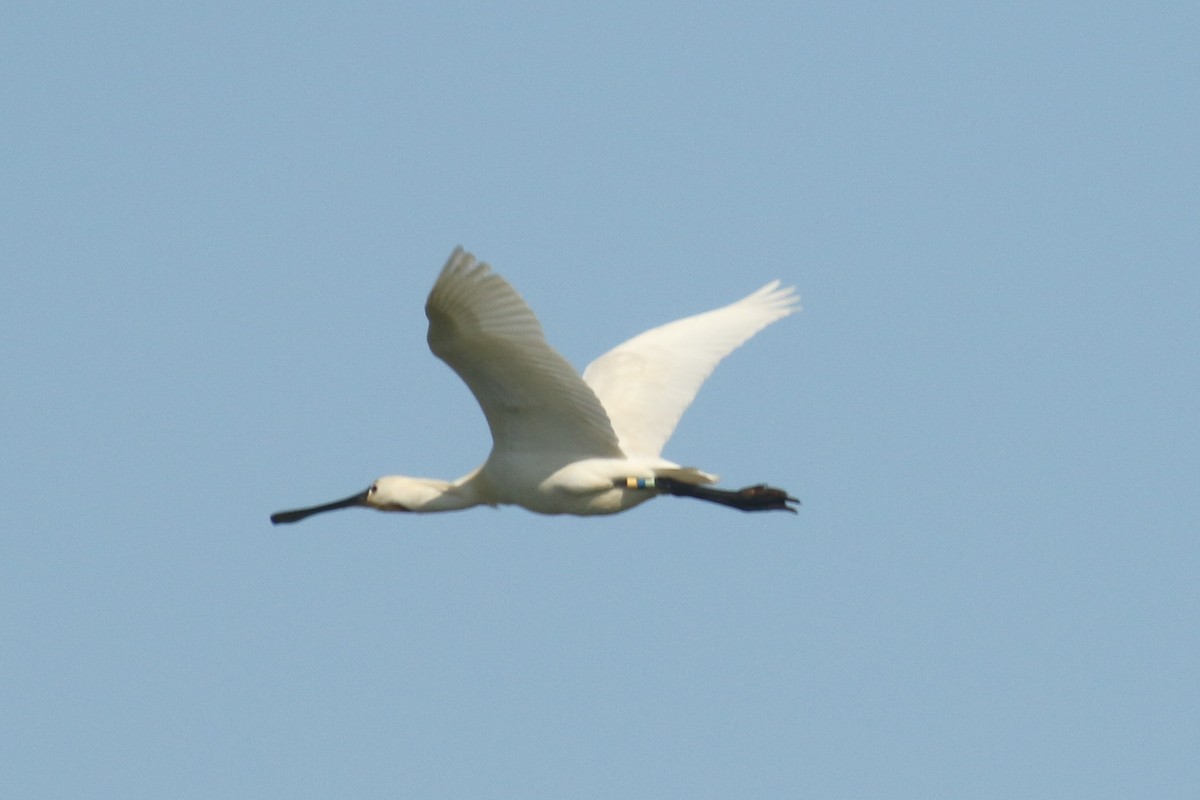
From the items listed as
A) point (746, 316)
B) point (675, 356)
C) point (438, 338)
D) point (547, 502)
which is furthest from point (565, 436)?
point (746, 316)

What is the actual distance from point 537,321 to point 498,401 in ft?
5.23

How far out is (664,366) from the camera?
23.8 metres

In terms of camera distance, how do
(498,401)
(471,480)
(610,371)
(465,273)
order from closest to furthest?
(465,273) < (498,401) < (471,480) < (610,371)

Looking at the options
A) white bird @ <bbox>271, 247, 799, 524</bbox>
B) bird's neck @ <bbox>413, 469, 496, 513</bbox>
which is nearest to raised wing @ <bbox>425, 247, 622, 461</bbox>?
white bird @ <bbox>271, 247, 799, 524</bbox>

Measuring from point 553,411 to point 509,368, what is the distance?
2.85ft

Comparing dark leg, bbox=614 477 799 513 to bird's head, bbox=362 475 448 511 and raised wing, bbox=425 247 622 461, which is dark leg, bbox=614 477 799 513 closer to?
raised wing, bbox=425 247 622 461

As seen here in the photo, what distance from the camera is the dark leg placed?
808 inches

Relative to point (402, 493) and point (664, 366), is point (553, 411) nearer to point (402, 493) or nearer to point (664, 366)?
point (402, 493)

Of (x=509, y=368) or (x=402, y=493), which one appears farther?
(x=402, y=493)

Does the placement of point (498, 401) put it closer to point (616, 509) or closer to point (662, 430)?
point (616, 509)

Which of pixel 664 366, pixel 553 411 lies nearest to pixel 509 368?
pixel 553 411

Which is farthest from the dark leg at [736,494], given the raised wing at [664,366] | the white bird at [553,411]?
the raised wing at [664,366]

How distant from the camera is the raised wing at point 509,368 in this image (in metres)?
18.5

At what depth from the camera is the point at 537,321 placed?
18812 mm
